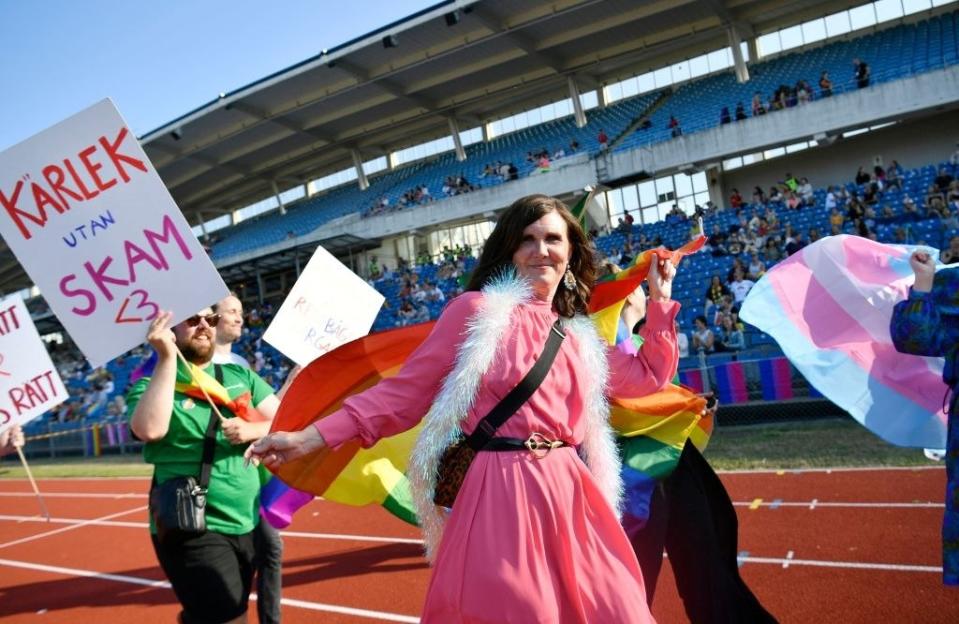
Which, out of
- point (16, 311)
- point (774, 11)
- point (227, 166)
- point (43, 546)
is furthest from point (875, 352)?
point (227, 166)

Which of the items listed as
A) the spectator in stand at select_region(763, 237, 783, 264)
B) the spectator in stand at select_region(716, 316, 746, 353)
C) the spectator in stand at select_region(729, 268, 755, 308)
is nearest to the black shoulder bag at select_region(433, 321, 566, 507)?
the spectator in stand at select_region(716, 316, 746, 353)

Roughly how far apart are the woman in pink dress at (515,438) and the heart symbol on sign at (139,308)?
1.27m

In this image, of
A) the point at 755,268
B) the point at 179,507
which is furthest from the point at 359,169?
the point at 179,507

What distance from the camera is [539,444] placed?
6.66 ft

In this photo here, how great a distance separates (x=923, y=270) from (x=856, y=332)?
126 centimetres

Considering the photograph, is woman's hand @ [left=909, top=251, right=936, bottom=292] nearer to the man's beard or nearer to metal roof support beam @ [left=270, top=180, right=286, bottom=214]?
the man's beard

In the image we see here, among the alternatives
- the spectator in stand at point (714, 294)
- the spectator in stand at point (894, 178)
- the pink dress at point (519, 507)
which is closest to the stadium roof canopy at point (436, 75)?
the spectator in stand at point (894, 178)

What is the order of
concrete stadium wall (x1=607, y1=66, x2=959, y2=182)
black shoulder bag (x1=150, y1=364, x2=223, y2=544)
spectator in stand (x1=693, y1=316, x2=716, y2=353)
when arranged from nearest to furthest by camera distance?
1. black shoulder bag (x1=150, y1=364, x2=223, y2=544)
2. spectator in stand (x1=693, y1=316, x2=716, y2=353)
3. concrete stadium wall (x1=607, y1=66, x2=959, y2=182)

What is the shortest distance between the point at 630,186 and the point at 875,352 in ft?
73.5

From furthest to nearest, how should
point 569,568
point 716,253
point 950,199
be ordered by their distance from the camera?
1. point 716,253
2. point 950,199
3. point 569,568

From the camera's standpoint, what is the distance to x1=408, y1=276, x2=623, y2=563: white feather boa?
2.08 m

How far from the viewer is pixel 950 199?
14.3m

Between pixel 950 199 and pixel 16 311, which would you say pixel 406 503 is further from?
pixel 950 199

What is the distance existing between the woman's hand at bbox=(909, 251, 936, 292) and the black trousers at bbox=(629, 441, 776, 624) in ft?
4.19
